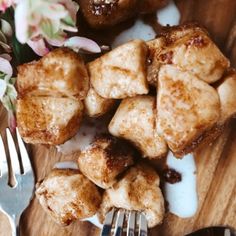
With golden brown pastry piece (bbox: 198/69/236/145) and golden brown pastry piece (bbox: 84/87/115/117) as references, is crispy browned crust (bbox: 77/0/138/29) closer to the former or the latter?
golden brown pastry piece (bbox: 84/87/115/117)

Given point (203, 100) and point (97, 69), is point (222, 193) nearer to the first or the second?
point (203, 100)

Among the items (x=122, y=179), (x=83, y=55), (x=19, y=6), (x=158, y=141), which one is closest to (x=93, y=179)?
(x=122, y=179)

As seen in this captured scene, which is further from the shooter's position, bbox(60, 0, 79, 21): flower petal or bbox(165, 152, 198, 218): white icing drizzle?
bbox(165, 152, 198, 218): white icing drizzle

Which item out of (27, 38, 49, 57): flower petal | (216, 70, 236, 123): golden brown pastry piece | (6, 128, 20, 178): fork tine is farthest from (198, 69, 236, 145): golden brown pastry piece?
(6, 128, 20, 178): fork tine

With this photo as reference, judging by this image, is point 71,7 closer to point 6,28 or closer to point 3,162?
point 6,28

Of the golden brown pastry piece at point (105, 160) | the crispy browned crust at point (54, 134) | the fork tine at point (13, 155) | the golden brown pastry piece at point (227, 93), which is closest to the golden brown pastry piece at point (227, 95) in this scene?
the golden brown pastry piece at point (227, 93)

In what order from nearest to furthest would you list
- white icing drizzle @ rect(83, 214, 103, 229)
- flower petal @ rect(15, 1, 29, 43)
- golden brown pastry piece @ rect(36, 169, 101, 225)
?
flower petal @ rect(15, 1, 29, 43), golden brown pastry piece @ rect(36, 169, 101, 225), white icing drizzle @ rect(83, 214, 103, 229)
